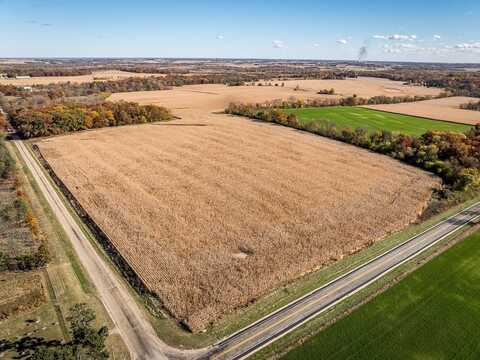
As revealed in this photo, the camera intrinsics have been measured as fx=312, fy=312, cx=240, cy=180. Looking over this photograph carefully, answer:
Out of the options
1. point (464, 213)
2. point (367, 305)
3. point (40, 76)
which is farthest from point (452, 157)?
point (40, 76)

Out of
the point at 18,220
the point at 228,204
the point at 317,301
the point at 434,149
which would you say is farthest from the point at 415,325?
the point at 434,149

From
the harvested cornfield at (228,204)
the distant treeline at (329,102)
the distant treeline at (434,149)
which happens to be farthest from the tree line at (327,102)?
the harvested cornfield at (228,204)

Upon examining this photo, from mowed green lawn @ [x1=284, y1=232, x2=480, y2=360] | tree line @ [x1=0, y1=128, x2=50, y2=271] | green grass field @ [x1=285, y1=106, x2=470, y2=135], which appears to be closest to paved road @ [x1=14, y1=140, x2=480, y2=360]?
mowed green lawn @ [x1=284, y1=232, x2=480, y2=360]

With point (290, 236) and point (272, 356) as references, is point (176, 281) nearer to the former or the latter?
point (272, 356)

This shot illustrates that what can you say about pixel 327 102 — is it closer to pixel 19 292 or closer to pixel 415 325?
pixel 415 325

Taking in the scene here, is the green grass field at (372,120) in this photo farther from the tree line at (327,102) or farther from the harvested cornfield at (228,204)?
the harvested cornfield at (228,204)

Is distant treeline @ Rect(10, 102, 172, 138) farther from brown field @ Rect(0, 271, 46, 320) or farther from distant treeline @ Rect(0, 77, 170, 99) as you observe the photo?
brown field @ Rect(0, 271, 46, 320)

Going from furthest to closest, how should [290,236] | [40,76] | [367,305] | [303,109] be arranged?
[40,76] → [303,109] → [290,236] → [367,305]
